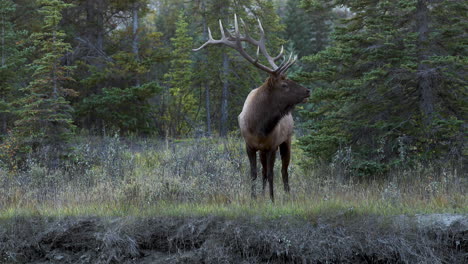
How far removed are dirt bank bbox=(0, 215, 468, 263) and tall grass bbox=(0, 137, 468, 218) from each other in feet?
0.71

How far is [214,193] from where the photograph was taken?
24.8 feet

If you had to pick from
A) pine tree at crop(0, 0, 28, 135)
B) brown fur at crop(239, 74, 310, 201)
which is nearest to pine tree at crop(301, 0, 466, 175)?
brown fur at crop(239, 74, 310, 201)

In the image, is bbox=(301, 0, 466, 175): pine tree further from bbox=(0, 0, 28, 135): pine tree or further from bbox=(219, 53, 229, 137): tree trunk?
bbox=(219, 53, 229, 137): tree trunk

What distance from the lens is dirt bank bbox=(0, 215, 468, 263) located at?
5914 millimetres

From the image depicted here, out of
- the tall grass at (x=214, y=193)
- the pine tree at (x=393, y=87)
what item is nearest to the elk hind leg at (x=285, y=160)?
the tall grass at (x=214, y=193)

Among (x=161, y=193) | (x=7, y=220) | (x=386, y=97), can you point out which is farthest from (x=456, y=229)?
(x=7, y=220)

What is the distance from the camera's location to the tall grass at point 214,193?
6574mm

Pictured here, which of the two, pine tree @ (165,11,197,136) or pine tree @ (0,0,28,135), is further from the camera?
pine tree @ (165,11,197,136)

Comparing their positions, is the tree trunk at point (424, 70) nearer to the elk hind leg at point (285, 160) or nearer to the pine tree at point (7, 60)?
the elk hind leg at point (285, 160)

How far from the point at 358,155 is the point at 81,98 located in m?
10.9

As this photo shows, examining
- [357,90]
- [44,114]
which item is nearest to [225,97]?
[44,114]

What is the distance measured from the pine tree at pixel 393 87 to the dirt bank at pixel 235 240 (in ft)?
7.51

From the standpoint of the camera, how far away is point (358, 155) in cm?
878

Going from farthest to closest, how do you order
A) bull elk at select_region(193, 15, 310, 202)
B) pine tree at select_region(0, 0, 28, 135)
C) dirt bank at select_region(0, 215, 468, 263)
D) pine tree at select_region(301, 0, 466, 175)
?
1. pine tree at select_region(0, 0, 28, 135)
2. pine tree at select_region(301, 0, 466, 175)
3. bull elk at select_region(193, 15, 310, 202)
4. dirt bank at select_region(0, 215, 468, 263)
